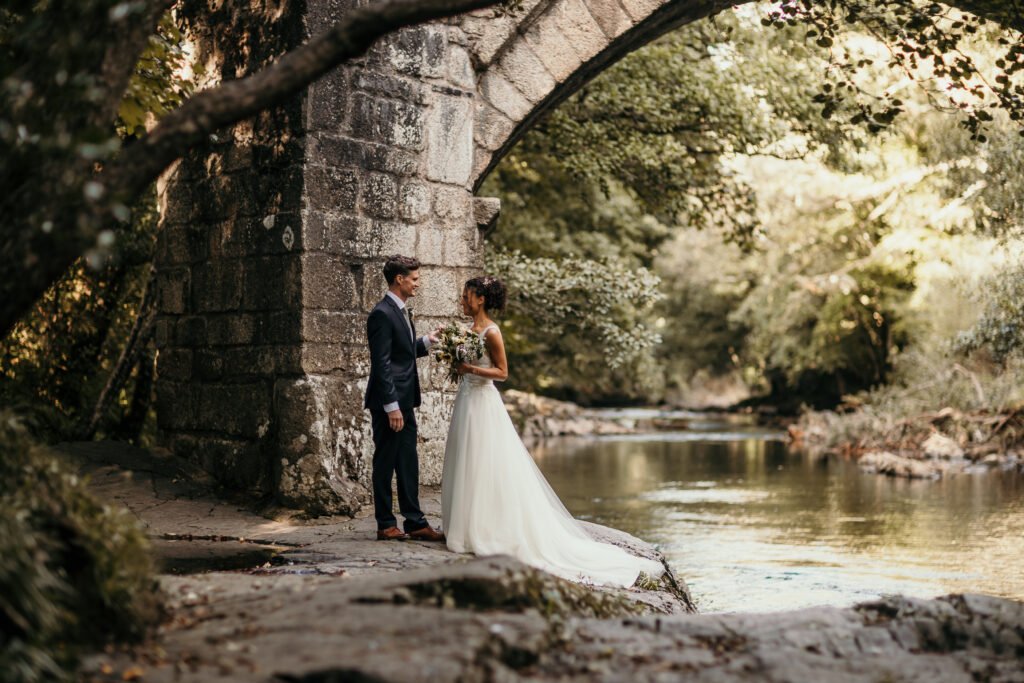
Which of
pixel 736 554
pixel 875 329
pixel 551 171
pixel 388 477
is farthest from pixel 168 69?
pixel 875 329

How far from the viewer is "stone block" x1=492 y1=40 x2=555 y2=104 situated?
27.5ft

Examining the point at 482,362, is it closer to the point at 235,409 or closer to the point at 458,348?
the point at 458,348

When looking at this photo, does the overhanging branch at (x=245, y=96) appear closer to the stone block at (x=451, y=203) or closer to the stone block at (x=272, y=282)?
the stone block at (x=272, y=282)

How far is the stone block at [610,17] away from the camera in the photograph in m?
8.48

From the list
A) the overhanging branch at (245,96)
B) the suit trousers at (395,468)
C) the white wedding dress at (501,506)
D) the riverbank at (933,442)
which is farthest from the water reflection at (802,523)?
the overhanging branch at (245,96)

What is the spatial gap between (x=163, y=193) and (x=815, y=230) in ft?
69.7

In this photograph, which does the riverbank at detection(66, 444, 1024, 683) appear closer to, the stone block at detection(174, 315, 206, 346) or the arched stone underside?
the arched stone underside

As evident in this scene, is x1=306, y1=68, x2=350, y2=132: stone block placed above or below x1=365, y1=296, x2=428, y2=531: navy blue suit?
above

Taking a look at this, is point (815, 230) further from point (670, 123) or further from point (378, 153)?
point (378, 153)

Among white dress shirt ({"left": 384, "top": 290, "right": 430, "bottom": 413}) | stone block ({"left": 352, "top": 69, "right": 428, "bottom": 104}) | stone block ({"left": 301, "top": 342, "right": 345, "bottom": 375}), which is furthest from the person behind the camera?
stone block ({"left": 352, "top": 69, "right": 428, "bottom": 104})

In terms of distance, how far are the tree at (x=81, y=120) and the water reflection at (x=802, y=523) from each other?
5146mm

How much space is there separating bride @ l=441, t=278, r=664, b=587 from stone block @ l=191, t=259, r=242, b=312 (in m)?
1.96

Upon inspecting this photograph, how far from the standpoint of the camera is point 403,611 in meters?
3.95

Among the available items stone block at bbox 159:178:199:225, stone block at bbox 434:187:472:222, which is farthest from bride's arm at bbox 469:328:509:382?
stone block at bbox 159:178:199:225
